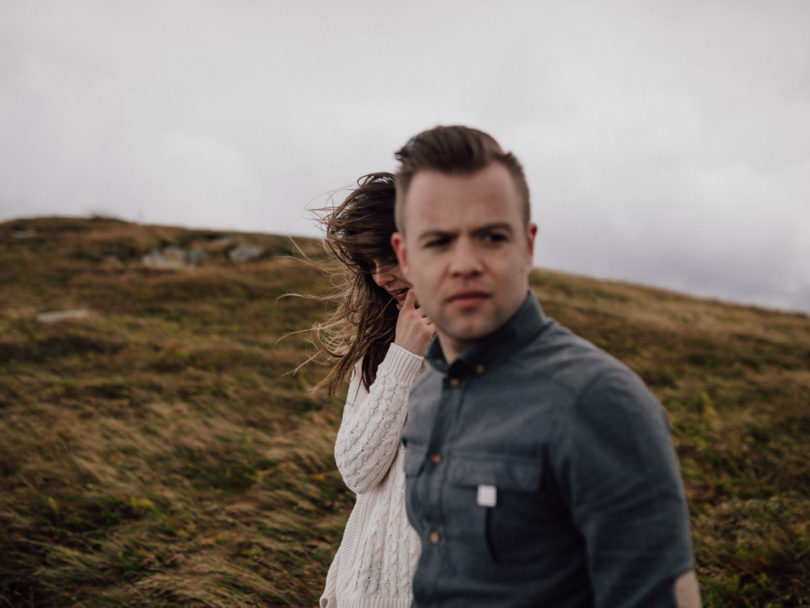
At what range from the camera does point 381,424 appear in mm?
2191

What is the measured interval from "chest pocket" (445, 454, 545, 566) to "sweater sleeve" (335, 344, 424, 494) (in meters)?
0.82

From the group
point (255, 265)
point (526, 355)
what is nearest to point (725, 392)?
point (526, 355)

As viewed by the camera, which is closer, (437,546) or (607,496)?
(607,496)

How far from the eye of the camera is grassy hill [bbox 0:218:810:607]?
4.09m

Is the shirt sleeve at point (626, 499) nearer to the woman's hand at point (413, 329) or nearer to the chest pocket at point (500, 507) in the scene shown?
the chest pocket at point (500, 507)

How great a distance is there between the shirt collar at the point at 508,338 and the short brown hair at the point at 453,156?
0.87 feet

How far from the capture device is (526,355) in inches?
55.1

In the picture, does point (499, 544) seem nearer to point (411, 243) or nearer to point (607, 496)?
point (607, 496)

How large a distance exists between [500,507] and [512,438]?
178 mm

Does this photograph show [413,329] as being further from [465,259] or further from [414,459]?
[465,259]

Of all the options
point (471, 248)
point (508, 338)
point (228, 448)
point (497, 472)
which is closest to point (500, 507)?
point (497, 472)

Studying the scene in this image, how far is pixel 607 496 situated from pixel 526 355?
1.35ft

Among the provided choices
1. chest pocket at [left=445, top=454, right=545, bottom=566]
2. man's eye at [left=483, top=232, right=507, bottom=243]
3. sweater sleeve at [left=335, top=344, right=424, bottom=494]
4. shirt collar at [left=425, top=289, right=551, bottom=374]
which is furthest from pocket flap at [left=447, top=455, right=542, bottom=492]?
sweater sleeve at [left=335, top=344, right=424, bottom=494]

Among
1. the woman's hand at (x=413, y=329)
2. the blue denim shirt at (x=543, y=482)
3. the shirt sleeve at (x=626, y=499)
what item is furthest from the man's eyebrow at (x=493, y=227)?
the woman's hand at (x=413, y=329)
